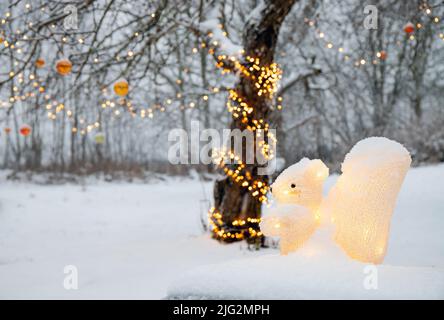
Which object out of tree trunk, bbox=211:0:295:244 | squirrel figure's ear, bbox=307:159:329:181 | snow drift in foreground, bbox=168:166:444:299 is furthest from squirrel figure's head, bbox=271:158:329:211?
tree trunk, bbox=211:0:295:244

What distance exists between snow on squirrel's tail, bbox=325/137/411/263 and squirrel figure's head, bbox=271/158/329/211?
0.93 feet

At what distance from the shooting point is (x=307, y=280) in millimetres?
2043

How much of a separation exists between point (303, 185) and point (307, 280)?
928 mm

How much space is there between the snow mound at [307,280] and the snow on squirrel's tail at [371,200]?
176mm

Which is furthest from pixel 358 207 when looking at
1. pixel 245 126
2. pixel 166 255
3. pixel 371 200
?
pixel 166 255

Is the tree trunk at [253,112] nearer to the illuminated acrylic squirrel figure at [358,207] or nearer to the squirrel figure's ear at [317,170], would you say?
the squirrel figure's ear at [317,170]

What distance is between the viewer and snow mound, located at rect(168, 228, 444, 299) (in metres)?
1.93

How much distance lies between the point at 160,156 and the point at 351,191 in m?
24.2

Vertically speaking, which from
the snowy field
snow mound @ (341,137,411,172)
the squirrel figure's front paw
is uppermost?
snow mound @ (341,137,411,172)

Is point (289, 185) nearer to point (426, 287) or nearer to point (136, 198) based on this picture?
point (426, 287)

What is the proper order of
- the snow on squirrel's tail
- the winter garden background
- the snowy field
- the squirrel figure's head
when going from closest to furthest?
the snowy field
the snow on squirrel's tail
the squirrel figure's head
the winter garden background

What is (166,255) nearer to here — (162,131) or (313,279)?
(313,279)

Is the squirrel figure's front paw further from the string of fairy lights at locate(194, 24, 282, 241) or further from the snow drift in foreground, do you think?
the string of fairy lights at locate(194, 24, 282, 241)
